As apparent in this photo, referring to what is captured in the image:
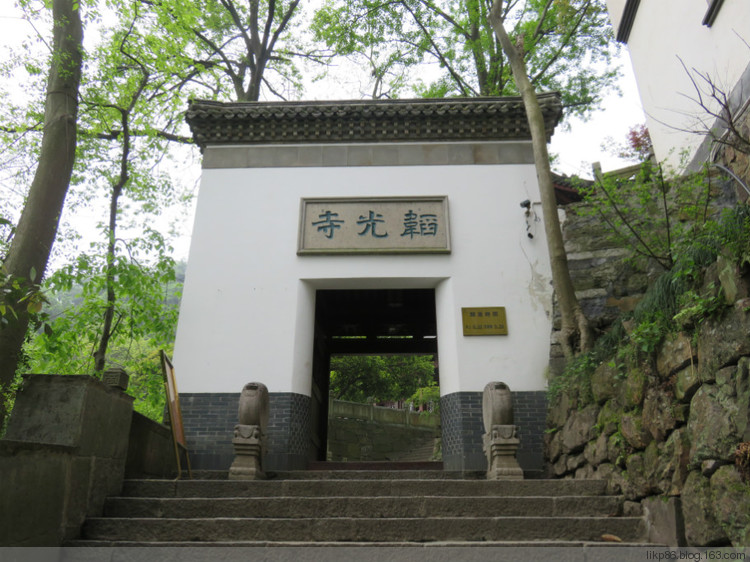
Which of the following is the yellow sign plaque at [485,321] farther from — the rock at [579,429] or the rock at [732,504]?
the rock at [732,504]

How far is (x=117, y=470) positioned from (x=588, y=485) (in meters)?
4.01

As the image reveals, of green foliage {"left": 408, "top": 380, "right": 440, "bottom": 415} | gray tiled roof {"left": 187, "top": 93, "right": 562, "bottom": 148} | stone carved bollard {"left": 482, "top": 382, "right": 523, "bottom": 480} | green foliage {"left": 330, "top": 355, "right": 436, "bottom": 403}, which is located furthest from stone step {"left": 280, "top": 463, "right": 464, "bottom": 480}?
green foliage {"left": 408, "top": 380, "right": 440, "bottom": 415}

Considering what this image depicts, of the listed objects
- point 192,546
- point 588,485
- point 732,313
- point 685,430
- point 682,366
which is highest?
point 732,313

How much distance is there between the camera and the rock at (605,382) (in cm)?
426

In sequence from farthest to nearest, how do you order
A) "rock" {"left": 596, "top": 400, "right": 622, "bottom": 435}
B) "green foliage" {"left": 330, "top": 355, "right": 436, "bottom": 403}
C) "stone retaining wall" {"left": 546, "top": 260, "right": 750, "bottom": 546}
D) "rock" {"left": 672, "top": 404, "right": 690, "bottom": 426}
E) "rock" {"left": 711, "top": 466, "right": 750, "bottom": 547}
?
"green foliage" {"left": 330, "top": 355, "right": 436, "bottom": 403}
"rock" {"left": 596, "top": 400, "right": 622, "bottom": 435}
"rock" {"left": 672, "top": 404, "right": 690, "bottom": 426}
"stone retaining wall" {"left": 546, "top": 260, "right": 750, "bottom": 546}
"rock" {"left": 711, "top": 466, "right": 750, "bottom": 547}

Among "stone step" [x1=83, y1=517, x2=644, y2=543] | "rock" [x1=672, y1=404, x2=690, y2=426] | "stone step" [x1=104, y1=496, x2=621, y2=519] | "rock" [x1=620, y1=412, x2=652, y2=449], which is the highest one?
"rock" [x1=672, y1=404, x2=690, y2=426]

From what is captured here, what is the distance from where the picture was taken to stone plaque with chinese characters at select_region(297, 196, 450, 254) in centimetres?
682

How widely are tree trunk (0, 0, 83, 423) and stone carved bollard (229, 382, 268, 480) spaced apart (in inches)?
77.1

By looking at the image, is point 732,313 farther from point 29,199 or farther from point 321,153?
point 29,199

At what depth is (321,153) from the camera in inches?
296

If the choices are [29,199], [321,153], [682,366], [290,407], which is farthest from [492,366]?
[29,199]

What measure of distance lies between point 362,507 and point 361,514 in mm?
50

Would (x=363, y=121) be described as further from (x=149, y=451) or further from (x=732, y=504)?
(x=732, y=504)

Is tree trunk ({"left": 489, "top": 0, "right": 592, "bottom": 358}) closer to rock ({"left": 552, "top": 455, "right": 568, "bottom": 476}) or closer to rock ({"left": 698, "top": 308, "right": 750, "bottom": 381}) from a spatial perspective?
rock ({"left": 552, "top": 455, "right": 568, "bottom": 476})
